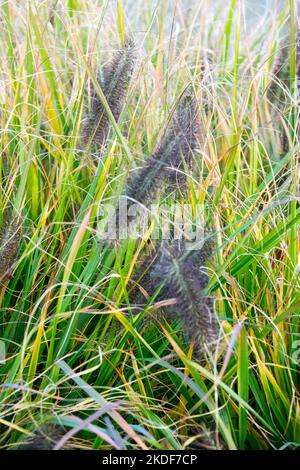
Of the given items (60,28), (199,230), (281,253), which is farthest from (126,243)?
(60,28)

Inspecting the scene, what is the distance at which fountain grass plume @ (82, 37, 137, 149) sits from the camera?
1778 mm

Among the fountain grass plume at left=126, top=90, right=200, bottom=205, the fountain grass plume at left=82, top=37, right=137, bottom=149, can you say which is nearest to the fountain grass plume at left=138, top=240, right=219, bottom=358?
the fountain grass plume at left=126, top=90, right=200, bottom=205

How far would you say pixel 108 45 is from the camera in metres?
2.32

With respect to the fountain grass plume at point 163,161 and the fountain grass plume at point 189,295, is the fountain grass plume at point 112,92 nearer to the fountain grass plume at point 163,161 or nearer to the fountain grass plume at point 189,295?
the fountain grass plume at point 163,161

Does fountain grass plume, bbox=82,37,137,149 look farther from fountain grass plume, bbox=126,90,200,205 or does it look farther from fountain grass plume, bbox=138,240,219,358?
fountain grass plume, bbox=138,240,219,358

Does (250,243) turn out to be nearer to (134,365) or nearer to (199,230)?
(199,230)

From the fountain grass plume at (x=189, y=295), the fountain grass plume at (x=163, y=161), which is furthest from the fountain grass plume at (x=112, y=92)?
the fountain grass plume at (x=189, y=295)

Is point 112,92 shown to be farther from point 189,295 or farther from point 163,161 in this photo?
point 189,295

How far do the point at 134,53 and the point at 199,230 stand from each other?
518 millimetres

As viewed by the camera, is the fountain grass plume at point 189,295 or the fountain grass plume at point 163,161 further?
the fountain grass plume at point 163,161

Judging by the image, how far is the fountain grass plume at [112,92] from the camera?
178cm

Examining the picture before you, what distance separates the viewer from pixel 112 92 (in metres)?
1.77

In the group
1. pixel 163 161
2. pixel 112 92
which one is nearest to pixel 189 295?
pixel 163 161
